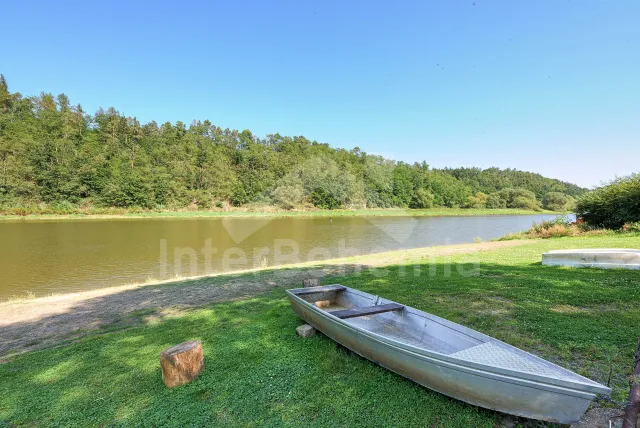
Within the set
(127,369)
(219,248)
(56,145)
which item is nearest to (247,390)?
(127,369)

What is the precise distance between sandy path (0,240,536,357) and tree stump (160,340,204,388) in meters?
3.27

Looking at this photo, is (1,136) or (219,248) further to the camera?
(1,136)

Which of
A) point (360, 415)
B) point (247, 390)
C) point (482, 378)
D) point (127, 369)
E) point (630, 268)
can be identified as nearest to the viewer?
point (482, 378)

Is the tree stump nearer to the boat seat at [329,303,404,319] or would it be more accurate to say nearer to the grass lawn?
the grass lawn

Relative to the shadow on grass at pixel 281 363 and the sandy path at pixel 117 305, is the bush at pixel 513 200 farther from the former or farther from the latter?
the shadow on grass at pixel 281 363

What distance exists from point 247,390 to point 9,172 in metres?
62.7

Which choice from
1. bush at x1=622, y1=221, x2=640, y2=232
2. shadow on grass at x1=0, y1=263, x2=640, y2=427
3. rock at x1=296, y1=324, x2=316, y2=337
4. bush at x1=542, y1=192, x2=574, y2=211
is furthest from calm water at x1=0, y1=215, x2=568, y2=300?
bush at x1=542, y1=192, x2=574, y2=211

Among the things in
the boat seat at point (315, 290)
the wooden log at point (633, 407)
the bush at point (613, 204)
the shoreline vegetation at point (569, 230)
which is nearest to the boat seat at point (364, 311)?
the boat seat at point (315, 290)

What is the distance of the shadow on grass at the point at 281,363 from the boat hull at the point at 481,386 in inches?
9.4

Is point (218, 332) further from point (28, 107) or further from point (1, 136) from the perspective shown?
point (28, 107)

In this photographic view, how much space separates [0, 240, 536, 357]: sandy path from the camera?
5680mm

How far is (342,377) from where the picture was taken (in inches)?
131

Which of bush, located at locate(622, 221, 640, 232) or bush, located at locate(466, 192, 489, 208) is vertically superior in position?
bush, located at locate(466, 192, 489, 208)

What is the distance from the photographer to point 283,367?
11.9 ft
